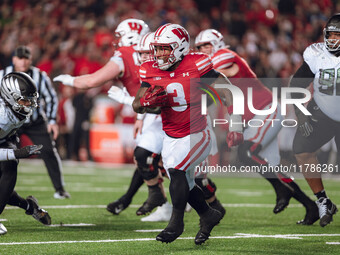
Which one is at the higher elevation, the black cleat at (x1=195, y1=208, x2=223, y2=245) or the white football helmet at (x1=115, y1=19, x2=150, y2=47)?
the white football helmet at (x1=115, y1=19, x2=150, y2=47)

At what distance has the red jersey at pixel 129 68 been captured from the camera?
6480 millimetres

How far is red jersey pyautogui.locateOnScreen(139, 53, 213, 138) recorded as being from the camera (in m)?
4.92

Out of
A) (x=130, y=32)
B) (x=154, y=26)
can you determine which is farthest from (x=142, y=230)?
(x=154, y=26)

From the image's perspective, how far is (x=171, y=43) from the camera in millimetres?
Result: 4902

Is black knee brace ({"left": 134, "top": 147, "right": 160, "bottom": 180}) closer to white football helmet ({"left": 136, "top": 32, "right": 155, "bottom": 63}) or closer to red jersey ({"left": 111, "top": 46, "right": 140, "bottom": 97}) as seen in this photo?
red jersey ({"left": 111, "top": 46, "right": 140, "bottom": 97})

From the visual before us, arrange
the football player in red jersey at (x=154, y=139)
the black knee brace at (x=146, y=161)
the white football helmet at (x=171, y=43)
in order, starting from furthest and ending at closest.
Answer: the black knee brace at (x=146, y=161), the football player in red jersey at (x=154, y=139), the white football helmet at (x=171, y=43)

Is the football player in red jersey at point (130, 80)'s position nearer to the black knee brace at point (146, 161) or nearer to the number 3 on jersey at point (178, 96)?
the black knee brace at point (146, 161)

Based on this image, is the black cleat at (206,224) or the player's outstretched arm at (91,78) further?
the player's outstretched arm at (91,78)

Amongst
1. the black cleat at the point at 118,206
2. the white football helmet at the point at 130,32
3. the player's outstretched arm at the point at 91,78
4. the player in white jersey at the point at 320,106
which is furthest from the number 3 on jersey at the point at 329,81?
the black cleat at the point at 118,206

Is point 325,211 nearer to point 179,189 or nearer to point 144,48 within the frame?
point 179,189

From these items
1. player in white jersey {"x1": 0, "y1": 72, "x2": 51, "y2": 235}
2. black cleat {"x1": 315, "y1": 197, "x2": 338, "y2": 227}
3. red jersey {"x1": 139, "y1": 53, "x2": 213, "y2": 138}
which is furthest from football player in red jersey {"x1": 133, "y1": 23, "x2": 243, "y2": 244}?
black cleat {"x1": 315, "y1": 197, "x2": 338, "y2": 227}

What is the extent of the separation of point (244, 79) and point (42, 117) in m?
2.66

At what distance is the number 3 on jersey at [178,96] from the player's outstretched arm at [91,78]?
4.54 feet

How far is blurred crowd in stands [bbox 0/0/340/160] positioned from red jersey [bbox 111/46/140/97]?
22.9 ft
